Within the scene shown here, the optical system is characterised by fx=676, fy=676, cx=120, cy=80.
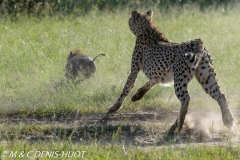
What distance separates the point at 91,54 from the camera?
11773mm

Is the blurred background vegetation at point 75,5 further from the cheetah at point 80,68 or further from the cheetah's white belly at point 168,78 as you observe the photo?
the cheetah's white belly at point 168,78

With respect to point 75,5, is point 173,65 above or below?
below

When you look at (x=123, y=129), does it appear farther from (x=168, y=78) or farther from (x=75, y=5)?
(x=75, y=5)

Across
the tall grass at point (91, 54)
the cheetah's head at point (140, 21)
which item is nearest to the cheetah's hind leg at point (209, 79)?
the tall grass at point (91, 54)

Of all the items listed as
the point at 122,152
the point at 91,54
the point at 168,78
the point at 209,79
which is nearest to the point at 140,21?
the point at 168,78

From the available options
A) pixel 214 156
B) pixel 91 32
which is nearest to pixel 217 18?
pixel 91 32

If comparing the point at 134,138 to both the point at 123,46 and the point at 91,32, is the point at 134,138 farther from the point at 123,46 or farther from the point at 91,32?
the point at 91,32

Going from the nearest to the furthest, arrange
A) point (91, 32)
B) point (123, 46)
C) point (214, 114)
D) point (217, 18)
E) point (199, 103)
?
1. point (214, 114)
2. point (199, 103)
3. point (123, 46)
4. point (91, 32)
5. point (217, 18)

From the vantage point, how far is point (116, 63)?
1106 centimetres

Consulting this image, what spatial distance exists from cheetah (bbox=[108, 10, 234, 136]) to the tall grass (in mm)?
609

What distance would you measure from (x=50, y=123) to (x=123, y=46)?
14.0ft

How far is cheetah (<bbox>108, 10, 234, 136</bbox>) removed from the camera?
24.9 ft

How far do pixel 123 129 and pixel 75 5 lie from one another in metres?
8.34

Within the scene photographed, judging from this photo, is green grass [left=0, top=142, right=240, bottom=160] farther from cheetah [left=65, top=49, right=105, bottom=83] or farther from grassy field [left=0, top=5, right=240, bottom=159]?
cheetah [left=65, top=49, right=105, bottom=83]
